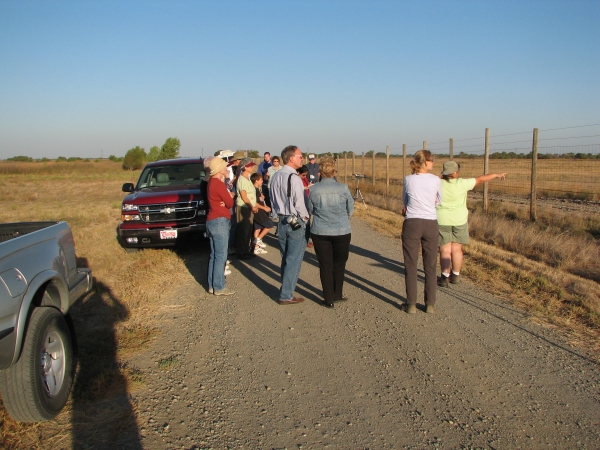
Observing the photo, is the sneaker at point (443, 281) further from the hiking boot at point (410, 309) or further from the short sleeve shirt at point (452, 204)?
the hiking boot at point (410, 309)

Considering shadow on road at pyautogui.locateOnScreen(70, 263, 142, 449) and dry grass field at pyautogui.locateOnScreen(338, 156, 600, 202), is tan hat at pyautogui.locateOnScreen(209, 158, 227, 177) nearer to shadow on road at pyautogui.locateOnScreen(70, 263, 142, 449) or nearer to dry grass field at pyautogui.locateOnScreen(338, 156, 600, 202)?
shadow on road at pyautogui.locateOnScreen(70, 263, 142, 449)

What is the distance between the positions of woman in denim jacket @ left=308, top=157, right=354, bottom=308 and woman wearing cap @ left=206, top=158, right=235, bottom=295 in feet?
4.24

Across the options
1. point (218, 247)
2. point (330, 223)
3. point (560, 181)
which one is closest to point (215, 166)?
point (218, 247)

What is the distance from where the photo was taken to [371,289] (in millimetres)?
7238

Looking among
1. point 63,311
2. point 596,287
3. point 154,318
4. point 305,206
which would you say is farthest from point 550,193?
point 63,311

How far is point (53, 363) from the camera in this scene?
12.8ft

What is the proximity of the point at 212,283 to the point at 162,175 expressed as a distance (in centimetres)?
502

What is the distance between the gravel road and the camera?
3535 millimetres

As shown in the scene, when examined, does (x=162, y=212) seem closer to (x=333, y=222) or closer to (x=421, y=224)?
(x=333, y=222)

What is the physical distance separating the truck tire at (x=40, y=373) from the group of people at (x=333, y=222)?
3046 millimetres

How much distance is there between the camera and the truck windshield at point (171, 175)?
37.0 ft

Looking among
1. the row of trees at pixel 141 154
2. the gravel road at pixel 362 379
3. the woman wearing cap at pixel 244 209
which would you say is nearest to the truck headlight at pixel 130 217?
the woman wearing cap at pixel 244 209

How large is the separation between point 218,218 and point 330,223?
166 cm

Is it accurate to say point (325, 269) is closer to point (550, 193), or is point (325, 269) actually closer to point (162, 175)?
point (162, 175)
